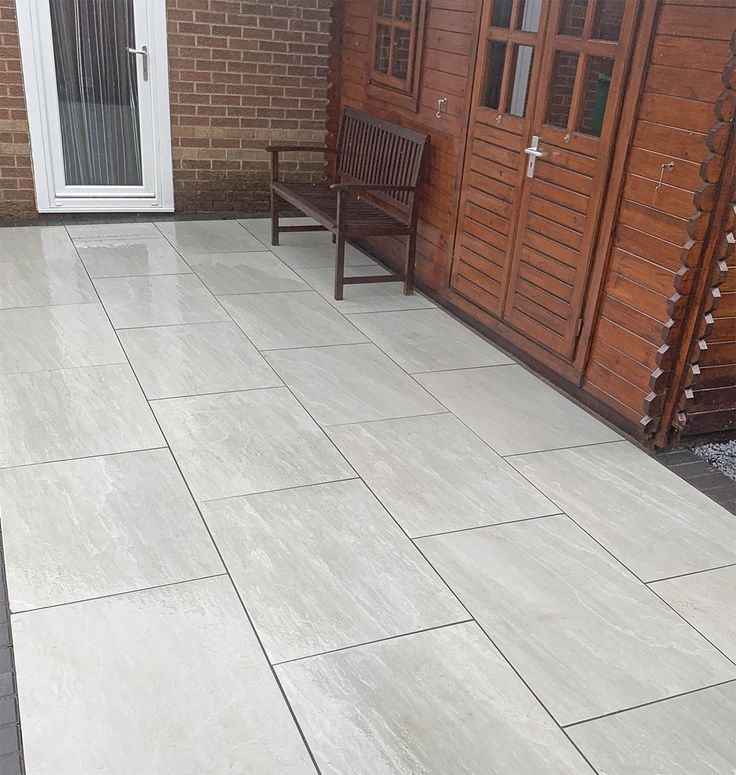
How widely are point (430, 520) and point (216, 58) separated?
428 cm

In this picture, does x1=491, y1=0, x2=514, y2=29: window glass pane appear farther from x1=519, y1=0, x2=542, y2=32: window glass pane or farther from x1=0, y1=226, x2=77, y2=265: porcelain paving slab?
x1=0, y1=226, x2=77, y2=265: porcelain paving slab

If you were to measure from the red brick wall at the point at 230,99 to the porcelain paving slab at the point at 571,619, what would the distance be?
4200 millimetres

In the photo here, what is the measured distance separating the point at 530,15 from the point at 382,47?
167 centimetres

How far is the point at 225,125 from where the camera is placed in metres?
5.85

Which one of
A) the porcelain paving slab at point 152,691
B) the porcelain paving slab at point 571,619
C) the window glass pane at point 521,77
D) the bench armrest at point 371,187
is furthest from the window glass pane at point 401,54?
the porcelain paving slab at point 152,691

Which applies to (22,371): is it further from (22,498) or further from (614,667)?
(614,667)

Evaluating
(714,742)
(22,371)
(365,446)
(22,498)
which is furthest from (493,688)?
(22,371)

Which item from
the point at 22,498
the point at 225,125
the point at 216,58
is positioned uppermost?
the point at 216,58

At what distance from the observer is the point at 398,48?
4.84 m

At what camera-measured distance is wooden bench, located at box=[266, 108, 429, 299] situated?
4.48 metres

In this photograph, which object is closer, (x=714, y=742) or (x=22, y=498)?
(x=714, y=742)

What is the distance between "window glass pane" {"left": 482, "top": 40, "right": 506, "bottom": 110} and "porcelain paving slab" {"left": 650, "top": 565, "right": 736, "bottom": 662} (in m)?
2.49

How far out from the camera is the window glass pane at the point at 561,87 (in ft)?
11.1

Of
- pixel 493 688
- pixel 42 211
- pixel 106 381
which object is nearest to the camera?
pixel 493 688
